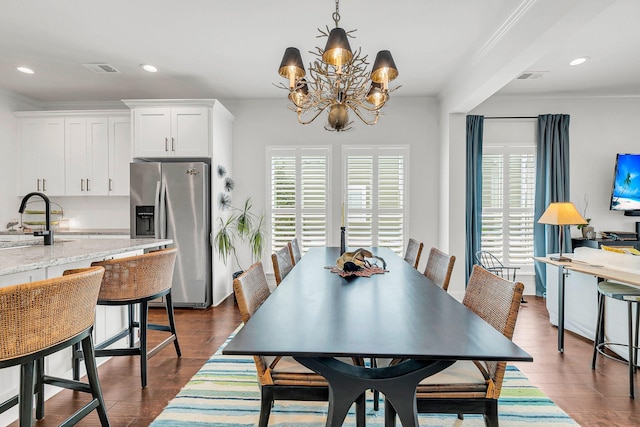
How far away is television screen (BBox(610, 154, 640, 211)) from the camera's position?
14.2 ft

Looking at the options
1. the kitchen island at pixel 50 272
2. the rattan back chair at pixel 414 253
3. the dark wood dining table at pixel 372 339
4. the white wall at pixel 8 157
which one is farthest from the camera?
the white wall at pixel 8 157

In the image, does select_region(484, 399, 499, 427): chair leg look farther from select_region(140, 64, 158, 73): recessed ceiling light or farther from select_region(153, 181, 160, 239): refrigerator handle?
select_region(140, 64, 158, 73): recessed ceiling light

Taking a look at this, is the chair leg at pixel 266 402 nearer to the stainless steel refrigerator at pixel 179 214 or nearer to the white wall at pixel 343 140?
the stainless steel refrigerator at pixel 179 214

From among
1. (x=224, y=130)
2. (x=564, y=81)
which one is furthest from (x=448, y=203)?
(x=224, y=130)

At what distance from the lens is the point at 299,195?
4738 millimetres

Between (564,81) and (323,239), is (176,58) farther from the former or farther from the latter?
(564,81)

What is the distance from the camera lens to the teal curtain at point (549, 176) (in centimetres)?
439

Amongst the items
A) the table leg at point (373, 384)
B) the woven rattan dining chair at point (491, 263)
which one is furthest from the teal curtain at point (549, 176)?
the table leg at point (373, 384)

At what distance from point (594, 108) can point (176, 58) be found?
208 inches

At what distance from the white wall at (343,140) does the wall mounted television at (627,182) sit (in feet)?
7.46

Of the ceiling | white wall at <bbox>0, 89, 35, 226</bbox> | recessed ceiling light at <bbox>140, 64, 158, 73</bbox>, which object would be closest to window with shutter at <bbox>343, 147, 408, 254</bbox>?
the ceiling

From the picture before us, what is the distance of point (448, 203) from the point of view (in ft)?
13.8

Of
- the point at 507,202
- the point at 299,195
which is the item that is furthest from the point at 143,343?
the point at 507,202

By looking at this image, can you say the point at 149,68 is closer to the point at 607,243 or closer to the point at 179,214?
the point at 179,214
